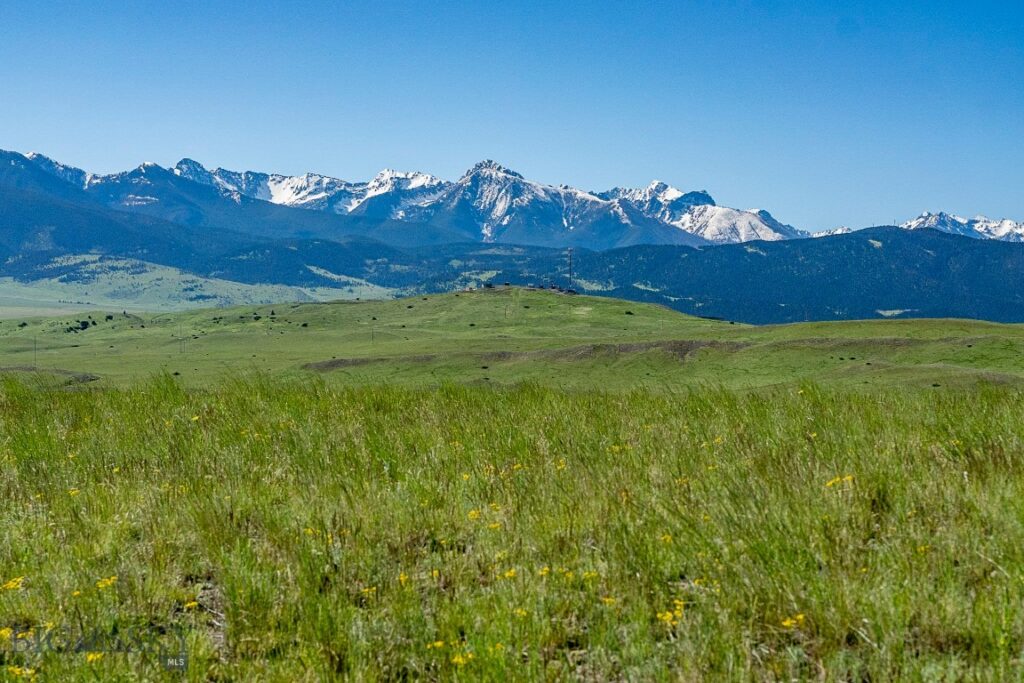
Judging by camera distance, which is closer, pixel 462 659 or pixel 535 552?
pixel 462 659

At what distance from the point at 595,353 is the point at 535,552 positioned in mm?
58374

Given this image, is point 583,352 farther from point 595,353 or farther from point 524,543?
point 524,543

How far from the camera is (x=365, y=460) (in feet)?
31.1

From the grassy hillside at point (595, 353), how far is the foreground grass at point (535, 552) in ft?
20.3

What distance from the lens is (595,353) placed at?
6438cm

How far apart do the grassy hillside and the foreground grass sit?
619 centimetres

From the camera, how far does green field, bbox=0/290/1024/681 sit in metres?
4.96

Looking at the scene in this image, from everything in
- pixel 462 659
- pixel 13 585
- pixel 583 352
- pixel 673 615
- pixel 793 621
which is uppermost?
pixel 793 621

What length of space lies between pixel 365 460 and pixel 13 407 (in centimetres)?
872

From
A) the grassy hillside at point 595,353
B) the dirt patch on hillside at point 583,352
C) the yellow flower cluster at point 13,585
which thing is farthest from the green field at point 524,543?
the dirt patch on hillside at point 583,352

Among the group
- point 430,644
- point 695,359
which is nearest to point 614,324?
point 695,359

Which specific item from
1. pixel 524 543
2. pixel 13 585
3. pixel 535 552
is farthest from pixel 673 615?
pixel 13 585

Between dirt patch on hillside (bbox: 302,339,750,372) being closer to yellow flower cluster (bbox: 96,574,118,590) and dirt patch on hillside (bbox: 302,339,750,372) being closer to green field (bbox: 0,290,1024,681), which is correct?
green field (bbox: 0,290,1024,681)

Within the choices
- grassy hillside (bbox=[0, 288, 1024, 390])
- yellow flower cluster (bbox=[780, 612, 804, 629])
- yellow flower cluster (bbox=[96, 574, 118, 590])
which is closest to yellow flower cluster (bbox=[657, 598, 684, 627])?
yellow flower cluster (bbox=[780, 612, 804, 629])
